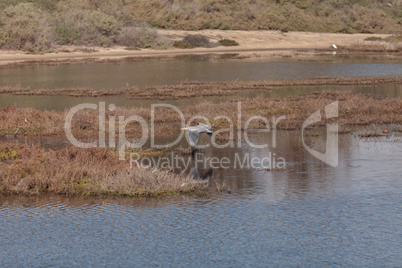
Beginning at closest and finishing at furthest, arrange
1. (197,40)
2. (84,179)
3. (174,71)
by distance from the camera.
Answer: (84,179) → (174,71) → (197,40)

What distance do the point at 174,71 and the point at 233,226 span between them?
37.5 meters

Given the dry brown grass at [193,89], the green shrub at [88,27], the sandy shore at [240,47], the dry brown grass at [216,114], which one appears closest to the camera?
the dry brown grass at [216,114]

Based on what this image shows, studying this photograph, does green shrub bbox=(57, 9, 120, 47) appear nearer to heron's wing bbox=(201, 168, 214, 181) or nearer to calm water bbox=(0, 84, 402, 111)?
calm water bbox=(0, 84, 402, 111)

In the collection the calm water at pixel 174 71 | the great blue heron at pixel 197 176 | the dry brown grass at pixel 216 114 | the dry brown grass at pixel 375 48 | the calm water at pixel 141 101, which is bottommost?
the great blue heron at pixel 197 176

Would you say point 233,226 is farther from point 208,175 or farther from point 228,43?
point 228,43

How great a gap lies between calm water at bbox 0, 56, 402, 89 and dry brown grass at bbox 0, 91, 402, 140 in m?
13.4

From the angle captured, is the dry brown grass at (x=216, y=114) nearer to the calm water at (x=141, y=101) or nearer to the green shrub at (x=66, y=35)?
the calm water at (x=141, y=101)

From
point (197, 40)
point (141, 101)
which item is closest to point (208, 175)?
point (141, 101)

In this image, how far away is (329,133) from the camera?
2481 cm

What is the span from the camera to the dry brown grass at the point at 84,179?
52.9ft

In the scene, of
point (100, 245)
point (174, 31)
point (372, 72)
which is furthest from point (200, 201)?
point (174, 31)

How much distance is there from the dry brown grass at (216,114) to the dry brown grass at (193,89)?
5.90 metres

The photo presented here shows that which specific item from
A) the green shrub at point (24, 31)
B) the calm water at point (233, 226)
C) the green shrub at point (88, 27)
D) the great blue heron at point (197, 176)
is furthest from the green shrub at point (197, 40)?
the calm water at point (233, 226)

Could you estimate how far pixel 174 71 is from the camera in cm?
5056
